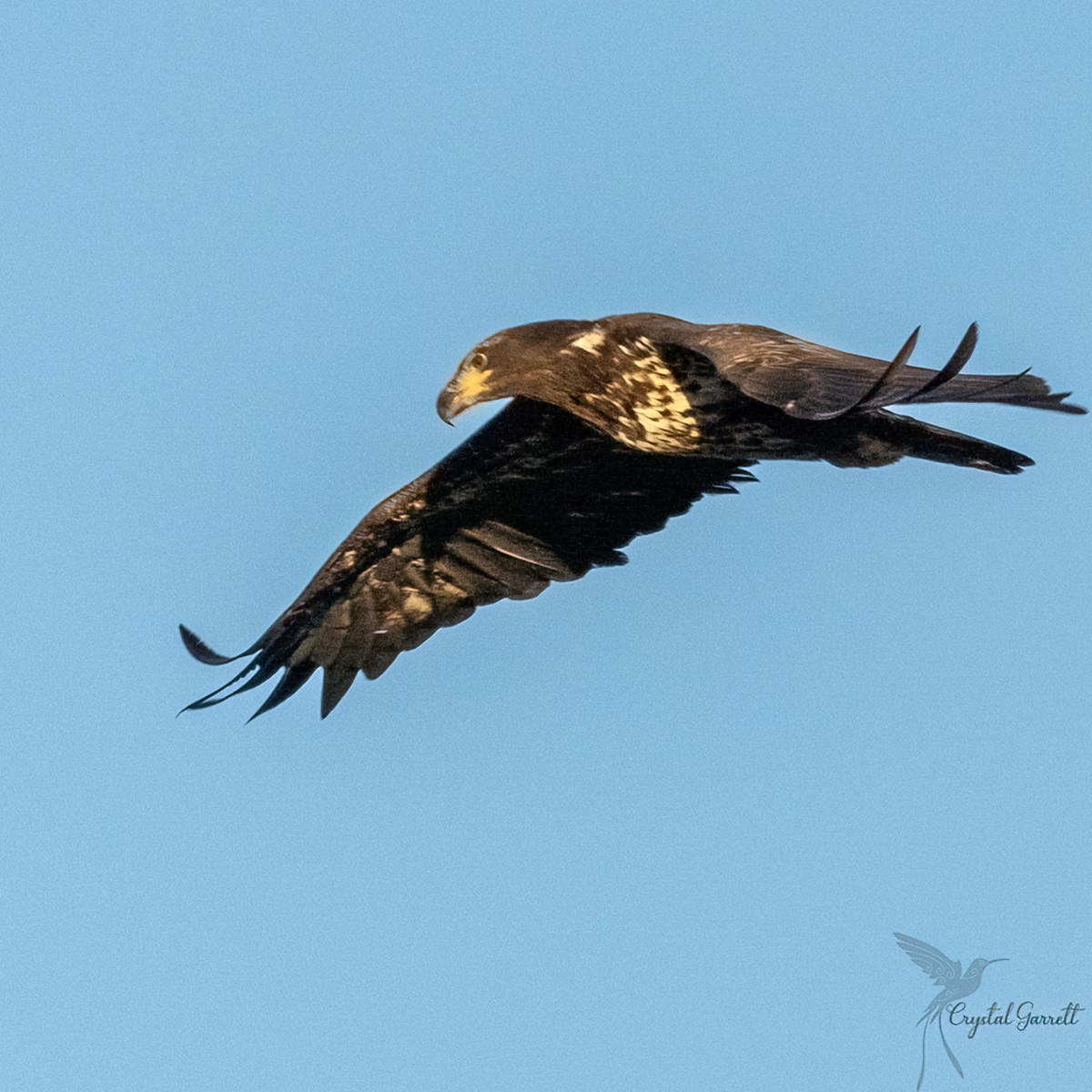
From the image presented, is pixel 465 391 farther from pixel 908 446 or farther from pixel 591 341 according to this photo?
pixel 908 446

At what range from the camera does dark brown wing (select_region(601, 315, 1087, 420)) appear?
8.54 meters

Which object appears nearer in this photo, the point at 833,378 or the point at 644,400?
the point at 833,378

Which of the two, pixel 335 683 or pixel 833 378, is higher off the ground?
pixel 833 378

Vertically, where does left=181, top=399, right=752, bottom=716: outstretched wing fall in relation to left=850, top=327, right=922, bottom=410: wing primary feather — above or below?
above

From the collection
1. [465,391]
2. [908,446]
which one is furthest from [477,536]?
[908,446]

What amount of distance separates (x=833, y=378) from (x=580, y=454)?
269 cm

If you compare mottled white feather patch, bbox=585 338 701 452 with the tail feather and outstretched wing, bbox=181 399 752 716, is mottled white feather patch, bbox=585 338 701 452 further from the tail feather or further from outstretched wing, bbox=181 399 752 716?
outstretched wing, bbox=181 399 752 716

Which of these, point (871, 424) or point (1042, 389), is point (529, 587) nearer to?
point (871, 424)

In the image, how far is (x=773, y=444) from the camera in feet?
33.2

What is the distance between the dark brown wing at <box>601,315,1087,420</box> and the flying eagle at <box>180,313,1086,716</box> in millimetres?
10

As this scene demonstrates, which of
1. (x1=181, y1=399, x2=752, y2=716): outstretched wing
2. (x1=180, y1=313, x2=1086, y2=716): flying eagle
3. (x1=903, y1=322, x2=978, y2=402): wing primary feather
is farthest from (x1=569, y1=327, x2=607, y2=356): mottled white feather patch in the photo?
(x1=903, y1=322, x2=978, y2=402): wing primary feather

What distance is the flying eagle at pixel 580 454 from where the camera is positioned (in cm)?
920

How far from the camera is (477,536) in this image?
476 inches

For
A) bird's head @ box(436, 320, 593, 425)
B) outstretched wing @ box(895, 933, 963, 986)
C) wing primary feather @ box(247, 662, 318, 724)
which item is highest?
bird's head @ box(436, 320, 593, 425)
